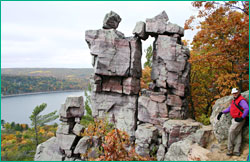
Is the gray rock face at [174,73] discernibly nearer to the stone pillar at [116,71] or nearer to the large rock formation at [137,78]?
the large rock formation at [137,78]

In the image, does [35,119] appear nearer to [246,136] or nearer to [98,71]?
[98,71]

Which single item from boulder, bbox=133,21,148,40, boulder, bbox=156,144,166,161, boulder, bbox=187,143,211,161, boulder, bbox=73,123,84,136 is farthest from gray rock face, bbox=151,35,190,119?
boulder, bbox=73,123,84,136

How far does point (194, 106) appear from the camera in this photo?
53.2 ft

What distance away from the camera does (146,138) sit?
12.4 m

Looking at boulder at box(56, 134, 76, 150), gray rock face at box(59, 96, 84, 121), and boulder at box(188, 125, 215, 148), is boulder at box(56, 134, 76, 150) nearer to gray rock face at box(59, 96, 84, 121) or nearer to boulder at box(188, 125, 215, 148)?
gray rock face at box(59, 96, 84, 121)

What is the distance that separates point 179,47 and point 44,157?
1405 centimetres

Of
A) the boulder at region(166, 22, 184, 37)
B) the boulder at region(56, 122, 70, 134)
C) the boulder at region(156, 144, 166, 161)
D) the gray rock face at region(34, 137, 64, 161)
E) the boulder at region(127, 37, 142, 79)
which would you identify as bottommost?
the gray rock face at region(34, 137, 64, 161)

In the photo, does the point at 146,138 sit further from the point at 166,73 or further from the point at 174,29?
the point at 174,29

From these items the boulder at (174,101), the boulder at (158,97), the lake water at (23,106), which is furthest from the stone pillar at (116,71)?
the lake water at (23,106)

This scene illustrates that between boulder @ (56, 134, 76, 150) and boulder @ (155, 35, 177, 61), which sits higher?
boulder @ (155, 35, 177, 61)

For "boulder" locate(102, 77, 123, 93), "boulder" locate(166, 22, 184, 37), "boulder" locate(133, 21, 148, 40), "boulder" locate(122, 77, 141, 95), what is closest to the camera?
"boulder" locate(166, 22, 184, 37)

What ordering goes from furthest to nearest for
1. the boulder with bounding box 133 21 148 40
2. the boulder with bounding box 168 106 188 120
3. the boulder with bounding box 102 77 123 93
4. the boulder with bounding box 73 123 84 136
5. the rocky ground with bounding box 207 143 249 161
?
the boulder with bounding box 102 77 123 93
the boulder with bounding box 133 21 148 40
the boulder with bounding box 168 106 188 120
the boulder with bounding box 73 123 84 136
the rocky ground with bounding box 207 143 249 161

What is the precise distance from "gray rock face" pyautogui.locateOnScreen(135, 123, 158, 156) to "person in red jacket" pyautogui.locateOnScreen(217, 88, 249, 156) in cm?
698

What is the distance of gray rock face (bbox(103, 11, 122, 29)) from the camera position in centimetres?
1488
